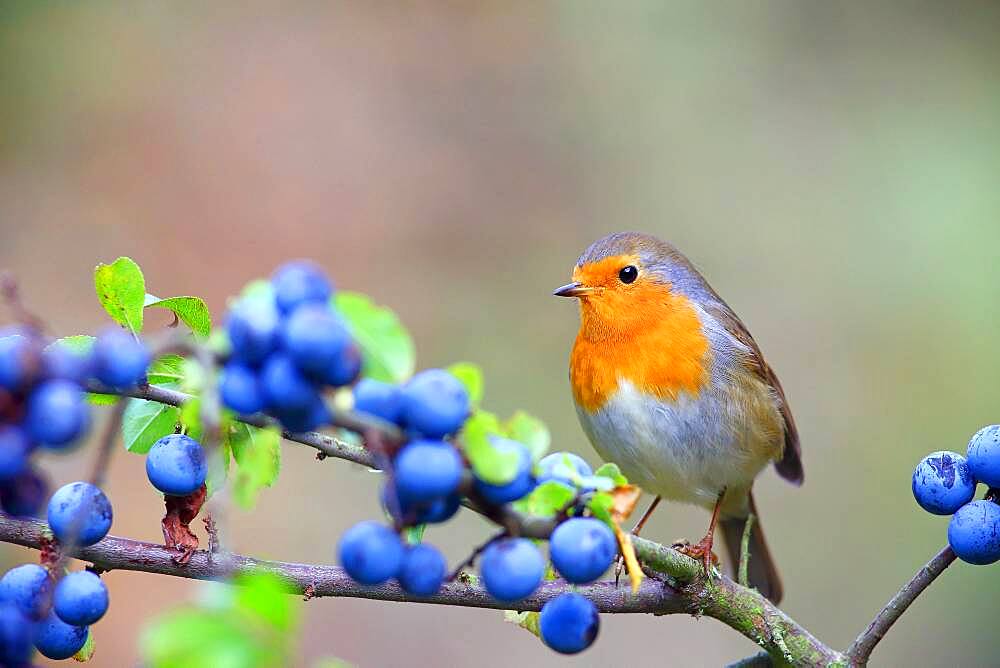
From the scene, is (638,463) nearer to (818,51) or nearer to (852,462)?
(852,462)

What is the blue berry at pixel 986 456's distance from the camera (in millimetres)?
1588

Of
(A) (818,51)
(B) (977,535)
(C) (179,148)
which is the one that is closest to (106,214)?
(C) (179,148)

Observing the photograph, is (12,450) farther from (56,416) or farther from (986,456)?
(986,456)

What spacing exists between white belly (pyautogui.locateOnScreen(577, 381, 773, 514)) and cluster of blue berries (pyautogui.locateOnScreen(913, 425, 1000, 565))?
1.92 m

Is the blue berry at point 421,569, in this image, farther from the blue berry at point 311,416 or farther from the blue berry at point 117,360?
the blue berry at point 117,360

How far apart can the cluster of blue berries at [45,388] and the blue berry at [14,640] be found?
0.55ft

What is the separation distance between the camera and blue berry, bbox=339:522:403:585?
1049 millimetres

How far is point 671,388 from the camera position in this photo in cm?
368

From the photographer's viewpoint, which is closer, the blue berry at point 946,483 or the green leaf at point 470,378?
the green leaf at point 470,378

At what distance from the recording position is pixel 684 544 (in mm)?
2904

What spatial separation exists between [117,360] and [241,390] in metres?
0.15

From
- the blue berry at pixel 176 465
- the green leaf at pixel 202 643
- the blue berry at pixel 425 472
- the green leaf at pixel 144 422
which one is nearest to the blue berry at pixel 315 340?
the blue berry at pixel 425 472

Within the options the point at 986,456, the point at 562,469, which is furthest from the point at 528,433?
the point at 986,456

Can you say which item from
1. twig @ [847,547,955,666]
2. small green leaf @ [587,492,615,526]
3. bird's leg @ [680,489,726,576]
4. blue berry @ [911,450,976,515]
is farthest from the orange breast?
small green leaf @ [587,492,615,526]
